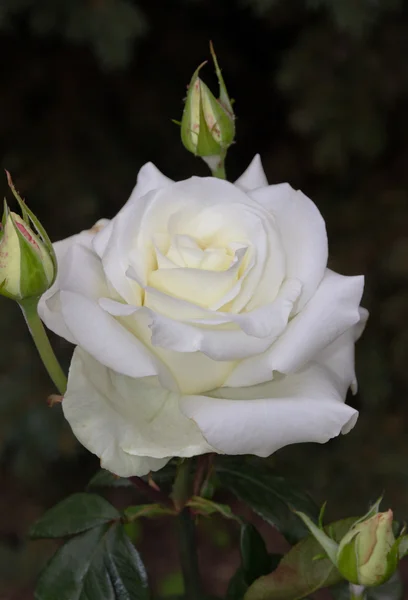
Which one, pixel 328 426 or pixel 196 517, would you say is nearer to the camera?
pixel 328 426

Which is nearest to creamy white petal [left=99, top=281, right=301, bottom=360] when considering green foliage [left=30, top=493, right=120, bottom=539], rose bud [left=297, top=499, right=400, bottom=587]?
rose bud [left=297, top=499, right=400, bottom=587]

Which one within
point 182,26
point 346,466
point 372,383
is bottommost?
point 346,466

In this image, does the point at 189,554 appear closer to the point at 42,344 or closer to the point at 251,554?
the point at 251,554

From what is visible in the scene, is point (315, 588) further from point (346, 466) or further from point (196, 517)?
point (346, 466)

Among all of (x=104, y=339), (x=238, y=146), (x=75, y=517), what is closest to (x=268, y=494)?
(x=75, y=517)

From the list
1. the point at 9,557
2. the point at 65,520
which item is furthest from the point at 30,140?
the point at 65,520

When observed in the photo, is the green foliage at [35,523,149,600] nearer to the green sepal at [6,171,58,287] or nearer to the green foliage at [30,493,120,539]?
the green foliage at [30,493,120,539]

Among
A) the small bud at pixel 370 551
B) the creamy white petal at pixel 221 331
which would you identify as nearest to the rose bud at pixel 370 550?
the small bud at pixel 370 551

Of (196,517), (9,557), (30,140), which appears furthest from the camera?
(9,557)
